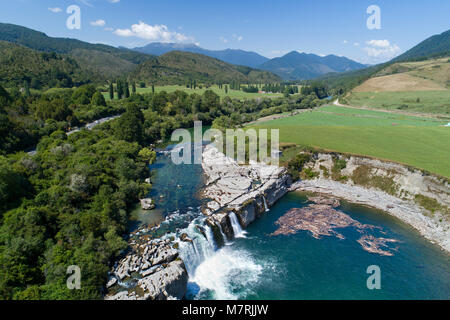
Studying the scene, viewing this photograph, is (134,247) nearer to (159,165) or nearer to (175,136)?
(159,165)

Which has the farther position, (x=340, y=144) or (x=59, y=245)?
(x=340, y=144)

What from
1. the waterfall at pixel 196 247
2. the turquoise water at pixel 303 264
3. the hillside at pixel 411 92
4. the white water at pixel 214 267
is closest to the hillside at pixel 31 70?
the turquoise water at pixel 303 264

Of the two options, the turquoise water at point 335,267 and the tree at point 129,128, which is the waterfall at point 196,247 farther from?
the tree at point 129,128

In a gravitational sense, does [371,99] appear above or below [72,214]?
above

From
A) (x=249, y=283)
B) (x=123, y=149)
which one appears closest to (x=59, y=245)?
(x=249, y=283)

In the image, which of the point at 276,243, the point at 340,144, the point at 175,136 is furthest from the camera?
the point at 175,136

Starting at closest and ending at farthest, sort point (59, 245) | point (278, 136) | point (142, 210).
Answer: point (59, 245) < point (142, 210) < point (278, 136)

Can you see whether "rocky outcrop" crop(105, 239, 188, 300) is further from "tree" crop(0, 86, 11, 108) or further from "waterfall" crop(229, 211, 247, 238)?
"tree" crop(0, 86, 11, 108)

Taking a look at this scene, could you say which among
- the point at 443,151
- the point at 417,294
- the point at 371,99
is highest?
the point at 371,99

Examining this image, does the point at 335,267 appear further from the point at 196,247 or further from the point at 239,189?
the point at 239,189
